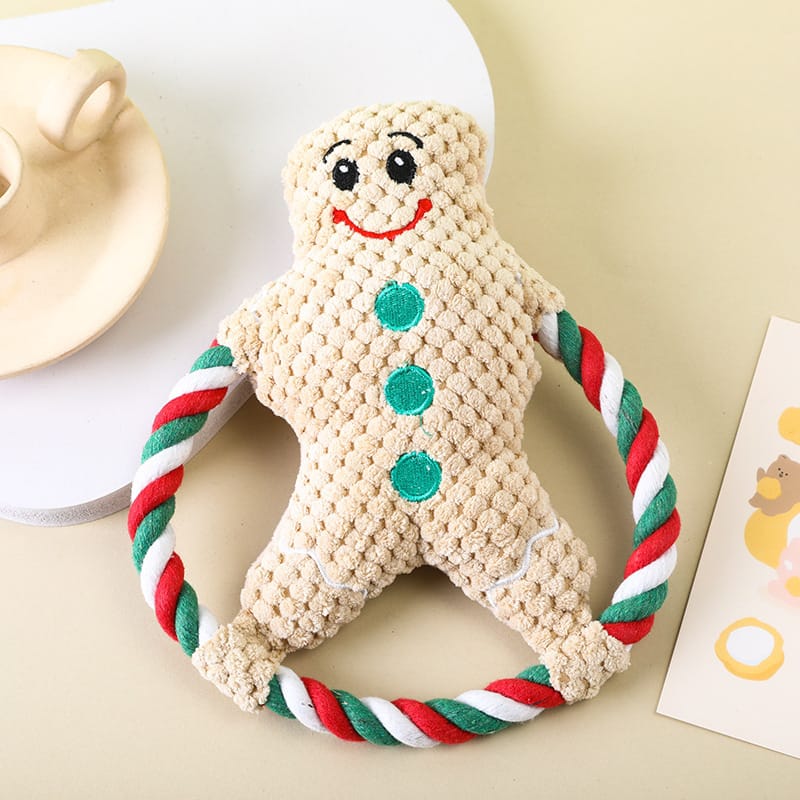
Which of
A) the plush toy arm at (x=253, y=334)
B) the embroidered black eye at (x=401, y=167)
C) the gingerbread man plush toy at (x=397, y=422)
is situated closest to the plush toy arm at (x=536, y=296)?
the gingerbread man plush toy at (x=397, y=422)

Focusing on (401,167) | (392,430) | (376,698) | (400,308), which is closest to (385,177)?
(401,167)

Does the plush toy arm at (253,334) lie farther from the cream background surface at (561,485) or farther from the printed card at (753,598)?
the printed card at (753,598)

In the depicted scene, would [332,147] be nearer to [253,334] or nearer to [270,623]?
[253,334]

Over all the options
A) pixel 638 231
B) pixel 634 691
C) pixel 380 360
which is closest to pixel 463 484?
pixel 380 360

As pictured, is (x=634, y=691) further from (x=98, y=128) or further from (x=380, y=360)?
(x=98, y=128)

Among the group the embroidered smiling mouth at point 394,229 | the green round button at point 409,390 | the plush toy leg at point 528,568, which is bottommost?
the plush toy leg at point 528,568

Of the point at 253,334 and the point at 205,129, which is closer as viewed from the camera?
the point at 253,334
